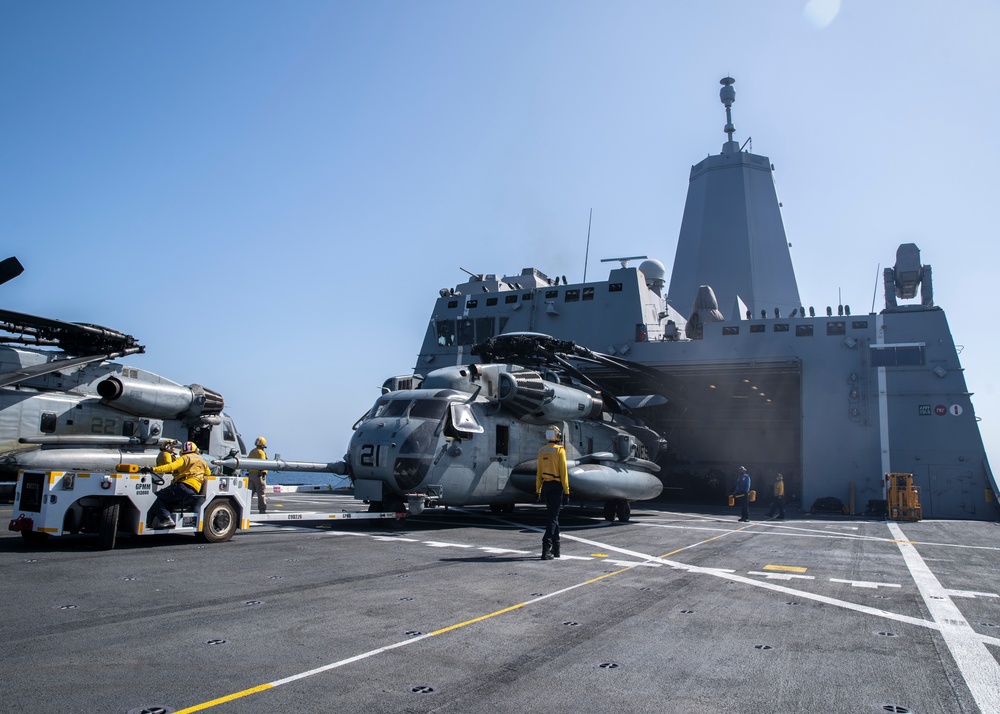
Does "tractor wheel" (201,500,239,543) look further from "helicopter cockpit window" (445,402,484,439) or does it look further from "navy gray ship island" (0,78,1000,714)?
"helicopter cockpit window" (445,402,484,439)

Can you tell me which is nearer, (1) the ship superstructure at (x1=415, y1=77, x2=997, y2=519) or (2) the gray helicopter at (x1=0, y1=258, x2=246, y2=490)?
(2) the gray helicopter at (x1=0, y1=258, x2=246, y2=490)

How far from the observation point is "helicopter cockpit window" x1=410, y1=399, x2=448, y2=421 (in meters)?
Result: 14.4

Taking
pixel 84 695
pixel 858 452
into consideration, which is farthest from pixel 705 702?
pixel 858 452

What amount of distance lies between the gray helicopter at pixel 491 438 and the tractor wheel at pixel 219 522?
3.39m

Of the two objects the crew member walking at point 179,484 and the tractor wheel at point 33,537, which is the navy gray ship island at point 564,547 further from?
the crew member walking at point 179,484

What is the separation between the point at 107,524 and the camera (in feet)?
30.8

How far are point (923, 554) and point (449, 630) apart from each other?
410 inches

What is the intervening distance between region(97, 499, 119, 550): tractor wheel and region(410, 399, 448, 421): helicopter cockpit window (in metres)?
6.27

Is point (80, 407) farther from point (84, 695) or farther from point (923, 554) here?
point (923, 554)

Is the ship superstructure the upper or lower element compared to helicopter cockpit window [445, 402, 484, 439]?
upper

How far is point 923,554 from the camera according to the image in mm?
11875

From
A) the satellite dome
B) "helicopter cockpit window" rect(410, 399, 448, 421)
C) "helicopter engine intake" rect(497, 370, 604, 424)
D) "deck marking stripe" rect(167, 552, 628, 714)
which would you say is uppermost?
the satellite dome

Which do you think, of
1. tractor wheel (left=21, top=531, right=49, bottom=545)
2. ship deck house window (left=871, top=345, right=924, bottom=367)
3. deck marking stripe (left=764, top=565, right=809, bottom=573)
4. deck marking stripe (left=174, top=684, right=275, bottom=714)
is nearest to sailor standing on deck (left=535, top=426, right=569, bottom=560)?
deck marking stripe (left=764, top=565, right=809, bottom=573)

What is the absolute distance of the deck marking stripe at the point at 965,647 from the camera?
4.28 meters
